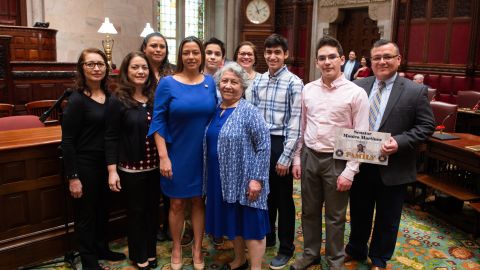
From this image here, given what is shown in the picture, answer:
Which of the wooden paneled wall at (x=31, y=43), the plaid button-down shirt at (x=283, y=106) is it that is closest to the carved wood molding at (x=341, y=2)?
the wooden paneled wall at (x=31, y=43)

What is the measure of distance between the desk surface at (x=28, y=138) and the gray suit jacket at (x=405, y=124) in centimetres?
231

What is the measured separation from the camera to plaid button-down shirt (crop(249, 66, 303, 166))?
2707mm

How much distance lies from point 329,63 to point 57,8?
8.98 metres

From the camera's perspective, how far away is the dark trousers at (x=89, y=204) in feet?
8.76

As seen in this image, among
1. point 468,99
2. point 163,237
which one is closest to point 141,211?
point 163,237

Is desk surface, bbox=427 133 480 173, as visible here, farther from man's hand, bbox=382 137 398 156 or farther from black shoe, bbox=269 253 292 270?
black shoe, bbox=269 253 292 270

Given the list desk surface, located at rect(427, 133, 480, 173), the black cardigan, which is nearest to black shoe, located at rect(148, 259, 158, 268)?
the black cardigan

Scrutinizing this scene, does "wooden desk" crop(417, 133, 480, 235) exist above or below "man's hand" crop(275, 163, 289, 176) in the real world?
below

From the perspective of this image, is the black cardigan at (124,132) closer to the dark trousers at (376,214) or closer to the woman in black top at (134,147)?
the woman in black top at (134,147)

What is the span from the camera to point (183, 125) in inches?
101

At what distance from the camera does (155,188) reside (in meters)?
2.83

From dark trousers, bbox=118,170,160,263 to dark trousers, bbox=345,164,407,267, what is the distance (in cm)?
144

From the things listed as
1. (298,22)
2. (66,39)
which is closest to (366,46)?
(298,22)

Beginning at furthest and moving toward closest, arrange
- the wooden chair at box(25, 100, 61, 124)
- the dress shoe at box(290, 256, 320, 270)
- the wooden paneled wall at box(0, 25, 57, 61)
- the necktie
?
the wooden paneled wall at box(0, 25, 57, 61)
the wooden chair at box(25, 100, 61, 124)
the dress shoe at box(290, 256, 320, 270)
the necktie
